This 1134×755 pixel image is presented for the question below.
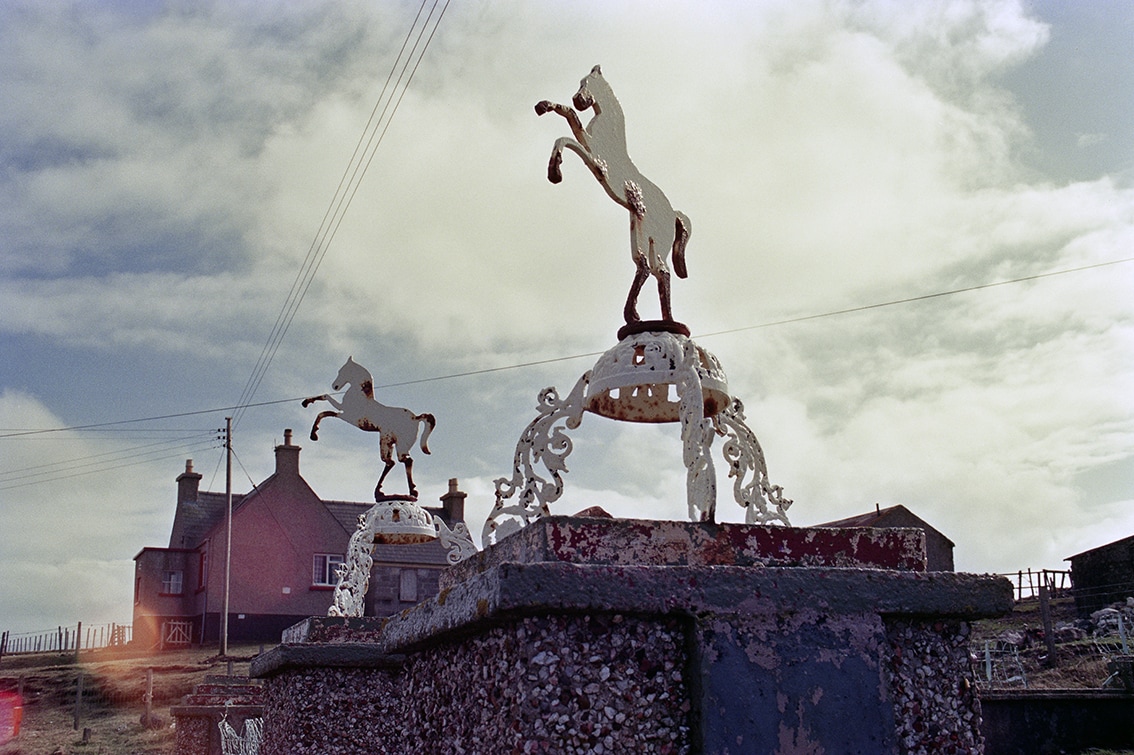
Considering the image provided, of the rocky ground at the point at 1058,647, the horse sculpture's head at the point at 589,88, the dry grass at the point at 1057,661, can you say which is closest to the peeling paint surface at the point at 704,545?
the horse sculpture's head at the point at 589,88

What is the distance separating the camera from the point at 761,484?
4.11 metres

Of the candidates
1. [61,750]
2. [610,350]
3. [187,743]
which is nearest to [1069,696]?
[187,743]

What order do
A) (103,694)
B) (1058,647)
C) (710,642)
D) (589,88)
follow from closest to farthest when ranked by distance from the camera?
(710,642)
(589,88)
(1058,647)
(103,694)

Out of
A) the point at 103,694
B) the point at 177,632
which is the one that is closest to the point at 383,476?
the point at 103,694

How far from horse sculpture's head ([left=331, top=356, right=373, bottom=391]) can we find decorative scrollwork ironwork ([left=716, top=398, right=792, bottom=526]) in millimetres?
4691

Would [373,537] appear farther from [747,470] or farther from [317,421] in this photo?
[747,470]

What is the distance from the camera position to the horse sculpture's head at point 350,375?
830 centimetres

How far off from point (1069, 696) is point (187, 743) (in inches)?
447

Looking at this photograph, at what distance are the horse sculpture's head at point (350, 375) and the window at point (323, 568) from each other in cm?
2983

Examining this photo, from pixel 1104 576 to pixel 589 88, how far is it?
Result: 109ft

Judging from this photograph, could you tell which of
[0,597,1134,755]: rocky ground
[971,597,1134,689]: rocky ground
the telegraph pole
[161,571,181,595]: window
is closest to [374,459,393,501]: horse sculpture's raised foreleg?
[971,597,1134,689]: rocky ground

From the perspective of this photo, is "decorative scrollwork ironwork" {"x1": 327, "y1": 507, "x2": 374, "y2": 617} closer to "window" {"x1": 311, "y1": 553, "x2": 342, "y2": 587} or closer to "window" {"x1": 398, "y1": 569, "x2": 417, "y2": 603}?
"window" {"x1": 398, "y1": 569, "x2": 417, "y2": 603}

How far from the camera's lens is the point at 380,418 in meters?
8.27

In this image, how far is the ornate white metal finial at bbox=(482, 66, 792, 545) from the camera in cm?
394
